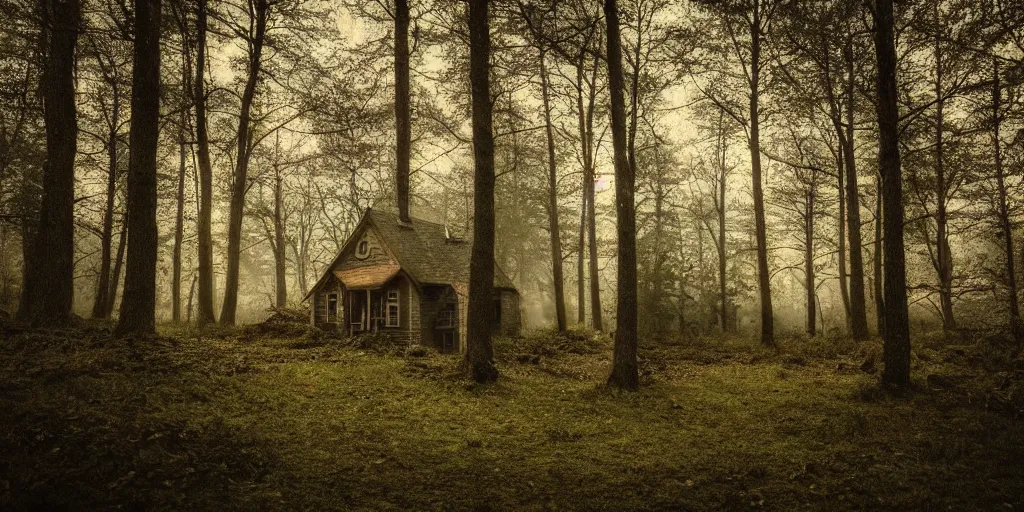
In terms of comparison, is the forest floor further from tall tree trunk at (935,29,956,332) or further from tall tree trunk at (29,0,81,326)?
tall tree trunk at (935,29,956,332)

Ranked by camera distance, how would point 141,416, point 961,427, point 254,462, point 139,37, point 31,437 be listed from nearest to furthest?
point 31,437 < point 254,462 < point 141,416 < point 961,427 < point 139,37

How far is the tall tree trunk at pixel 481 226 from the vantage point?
9969 mm

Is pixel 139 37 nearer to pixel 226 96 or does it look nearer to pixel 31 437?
pixel 31 437

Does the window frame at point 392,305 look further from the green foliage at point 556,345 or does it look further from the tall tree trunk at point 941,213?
the tall tree trunk at point 941,213

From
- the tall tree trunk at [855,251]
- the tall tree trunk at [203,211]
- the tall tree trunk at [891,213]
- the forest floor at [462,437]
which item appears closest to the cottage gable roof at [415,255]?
the tall tree trunk at [203,211]

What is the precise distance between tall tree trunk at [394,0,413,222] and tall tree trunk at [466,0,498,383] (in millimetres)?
9068

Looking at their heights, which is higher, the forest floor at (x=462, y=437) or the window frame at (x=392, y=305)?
the window frame at (x=392, y=305)

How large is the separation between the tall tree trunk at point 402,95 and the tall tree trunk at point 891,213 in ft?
48.5

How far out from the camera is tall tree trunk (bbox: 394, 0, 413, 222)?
19.1 metres

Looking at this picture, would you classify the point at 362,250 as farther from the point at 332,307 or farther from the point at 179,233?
the point at 179,233

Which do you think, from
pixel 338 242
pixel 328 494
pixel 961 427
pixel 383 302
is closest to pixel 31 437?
pixel 328 494

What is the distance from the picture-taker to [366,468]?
5.41 metres

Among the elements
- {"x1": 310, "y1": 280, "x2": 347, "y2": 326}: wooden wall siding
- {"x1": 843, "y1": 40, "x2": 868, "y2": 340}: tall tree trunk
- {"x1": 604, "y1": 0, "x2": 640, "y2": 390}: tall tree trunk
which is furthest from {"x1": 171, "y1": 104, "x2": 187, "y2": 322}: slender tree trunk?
{"x1": 843, "y1": 40, "x2": 868, "y2": 340}: tall tree trunk

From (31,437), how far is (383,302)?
14220mm
